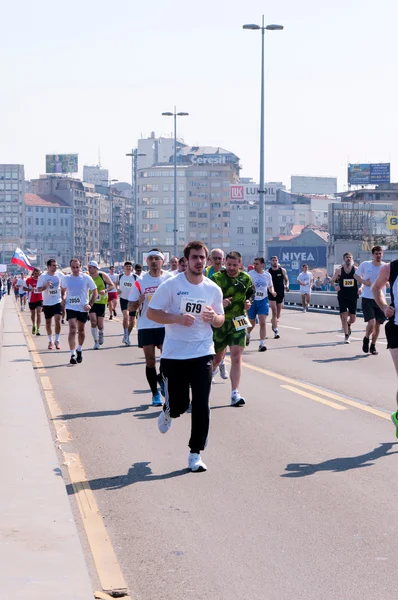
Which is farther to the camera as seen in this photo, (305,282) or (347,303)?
(305,282)

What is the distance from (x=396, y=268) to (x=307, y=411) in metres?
2.67

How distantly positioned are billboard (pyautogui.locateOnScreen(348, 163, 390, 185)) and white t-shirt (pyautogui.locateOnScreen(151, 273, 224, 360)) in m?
148

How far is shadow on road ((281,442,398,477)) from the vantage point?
25.9 ft

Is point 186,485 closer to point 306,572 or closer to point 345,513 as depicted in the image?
point 345,513

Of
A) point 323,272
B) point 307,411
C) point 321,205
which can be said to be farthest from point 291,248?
point 307,411

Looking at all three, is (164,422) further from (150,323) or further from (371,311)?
(371,311)

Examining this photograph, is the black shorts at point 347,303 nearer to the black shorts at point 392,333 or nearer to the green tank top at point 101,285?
the green tank top at point 101,285

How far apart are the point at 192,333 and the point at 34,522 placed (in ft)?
8.20

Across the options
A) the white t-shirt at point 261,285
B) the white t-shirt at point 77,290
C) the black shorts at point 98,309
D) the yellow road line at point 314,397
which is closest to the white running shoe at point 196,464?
the yellow road line at point 314,397

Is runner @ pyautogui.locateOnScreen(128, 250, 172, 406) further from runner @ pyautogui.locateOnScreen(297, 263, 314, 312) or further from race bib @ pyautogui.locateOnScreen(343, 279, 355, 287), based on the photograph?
runner @ pyautogui.locateOnScreen(297, 263, 314, 312)

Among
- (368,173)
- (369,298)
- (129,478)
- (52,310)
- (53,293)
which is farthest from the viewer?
(368,173)

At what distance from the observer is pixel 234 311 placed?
11.7 metres

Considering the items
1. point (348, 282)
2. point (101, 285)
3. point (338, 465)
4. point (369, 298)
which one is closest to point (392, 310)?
point (338, 465)

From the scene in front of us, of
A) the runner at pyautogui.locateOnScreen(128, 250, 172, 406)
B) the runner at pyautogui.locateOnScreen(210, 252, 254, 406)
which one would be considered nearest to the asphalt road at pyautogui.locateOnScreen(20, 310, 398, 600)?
the runner at pyautogui.locateOnScreen(128, 250, 172, 406)
